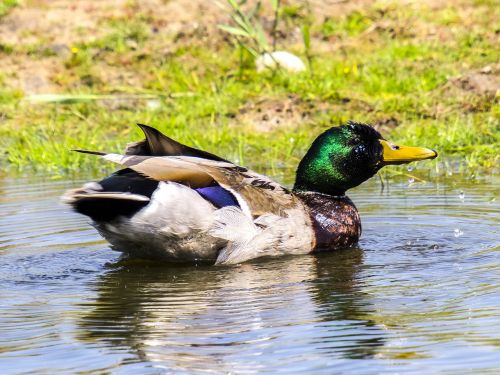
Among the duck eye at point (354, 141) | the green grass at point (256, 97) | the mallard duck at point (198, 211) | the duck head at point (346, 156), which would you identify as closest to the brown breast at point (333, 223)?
the mallard duck at point (198, 211)

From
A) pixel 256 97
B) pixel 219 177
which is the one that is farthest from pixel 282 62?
pixel 219 177

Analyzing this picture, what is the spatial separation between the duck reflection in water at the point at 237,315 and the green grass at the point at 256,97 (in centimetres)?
321

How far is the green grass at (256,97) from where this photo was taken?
32.2ft

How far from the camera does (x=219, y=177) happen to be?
255 inches

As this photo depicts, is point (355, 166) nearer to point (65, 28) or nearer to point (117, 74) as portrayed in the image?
point (117, 74)

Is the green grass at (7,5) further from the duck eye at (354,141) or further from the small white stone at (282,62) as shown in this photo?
the duck eye at (354,141)

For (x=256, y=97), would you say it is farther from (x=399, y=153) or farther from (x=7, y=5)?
(x=7, y=5)

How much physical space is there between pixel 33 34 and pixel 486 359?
9.68 m

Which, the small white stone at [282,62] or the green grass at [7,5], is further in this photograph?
the green grass at [7,5]

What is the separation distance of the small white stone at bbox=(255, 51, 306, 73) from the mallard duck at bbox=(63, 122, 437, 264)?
4518 mm

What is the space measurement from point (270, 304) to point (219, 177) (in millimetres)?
1374

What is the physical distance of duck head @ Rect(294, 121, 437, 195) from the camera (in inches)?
282

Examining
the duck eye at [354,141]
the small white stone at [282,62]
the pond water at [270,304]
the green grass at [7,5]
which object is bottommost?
the pond water at [270,304]

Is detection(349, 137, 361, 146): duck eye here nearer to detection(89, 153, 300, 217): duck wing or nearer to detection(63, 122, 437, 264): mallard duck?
detection(63, 122, 437, 264): mallard duck
